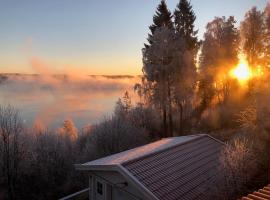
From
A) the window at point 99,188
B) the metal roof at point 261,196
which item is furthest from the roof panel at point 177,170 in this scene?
the metal roof at point 261,196

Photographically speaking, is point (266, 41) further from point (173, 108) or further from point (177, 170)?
point (177, 170)

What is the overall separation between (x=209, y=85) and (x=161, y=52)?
13.4m

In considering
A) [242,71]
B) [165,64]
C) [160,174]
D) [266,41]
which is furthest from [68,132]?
[160,174]

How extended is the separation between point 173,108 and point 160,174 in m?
19.6

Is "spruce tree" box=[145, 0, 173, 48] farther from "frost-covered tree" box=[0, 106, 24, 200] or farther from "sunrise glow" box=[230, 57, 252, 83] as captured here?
"frost-covered tree" box=[0, 106, 24, 200]

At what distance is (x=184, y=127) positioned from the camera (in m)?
36.3

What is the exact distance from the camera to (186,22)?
3634 cm

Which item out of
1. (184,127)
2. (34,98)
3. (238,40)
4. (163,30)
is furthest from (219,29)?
(34,98)

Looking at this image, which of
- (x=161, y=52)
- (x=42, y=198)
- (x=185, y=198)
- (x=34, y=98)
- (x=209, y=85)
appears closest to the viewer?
(x=185, y=198)

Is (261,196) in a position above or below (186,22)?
below

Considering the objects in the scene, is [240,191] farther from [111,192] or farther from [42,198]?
[42,198]

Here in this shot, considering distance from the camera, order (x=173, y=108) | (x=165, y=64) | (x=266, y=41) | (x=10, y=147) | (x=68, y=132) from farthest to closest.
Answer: (x=68, y=132) < (x=266, y=41) < (x=173, y=108) < (x=165, y=64) < (x=10, y=147)

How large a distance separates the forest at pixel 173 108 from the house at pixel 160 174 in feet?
10.2

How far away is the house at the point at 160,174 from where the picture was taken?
1344 centimetres
